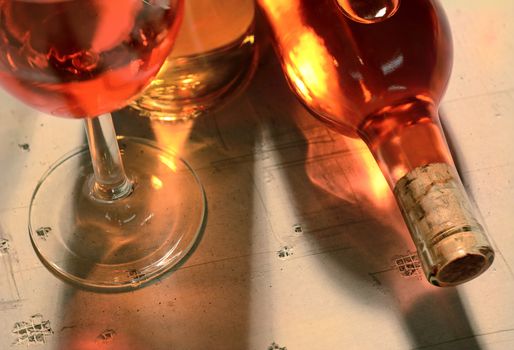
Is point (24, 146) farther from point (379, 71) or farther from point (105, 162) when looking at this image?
point (379, 71)

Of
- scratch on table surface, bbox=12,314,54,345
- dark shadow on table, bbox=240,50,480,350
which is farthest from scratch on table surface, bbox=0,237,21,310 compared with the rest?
dark shadow on table, bbox=240,50,480,350

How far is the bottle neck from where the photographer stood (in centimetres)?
34

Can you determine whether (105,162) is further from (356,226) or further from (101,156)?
(356,226)

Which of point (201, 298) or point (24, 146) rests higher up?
point (24, 146)

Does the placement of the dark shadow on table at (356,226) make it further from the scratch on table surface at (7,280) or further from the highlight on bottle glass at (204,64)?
the scratch on table surface at (7,280)

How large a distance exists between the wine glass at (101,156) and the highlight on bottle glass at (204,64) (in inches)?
1.1

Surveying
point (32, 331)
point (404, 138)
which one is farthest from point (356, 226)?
point (32, 331)

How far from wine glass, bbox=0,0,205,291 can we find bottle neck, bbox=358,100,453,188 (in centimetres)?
10

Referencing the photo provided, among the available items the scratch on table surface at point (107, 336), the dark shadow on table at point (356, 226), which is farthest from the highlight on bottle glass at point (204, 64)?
the scratch on table surface at point (107, 336)

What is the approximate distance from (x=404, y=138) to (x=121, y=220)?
16cm

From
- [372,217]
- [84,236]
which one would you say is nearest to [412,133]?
[372,217]

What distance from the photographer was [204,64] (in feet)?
1.40

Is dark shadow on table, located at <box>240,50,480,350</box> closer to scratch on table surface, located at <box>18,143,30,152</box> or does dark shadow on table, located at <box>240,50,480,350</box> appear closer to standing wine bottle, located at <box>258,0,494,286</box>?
standing wine bottle, located at <box>258,0,494,286</box>

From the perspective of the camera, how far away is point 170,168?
0.42 meters
